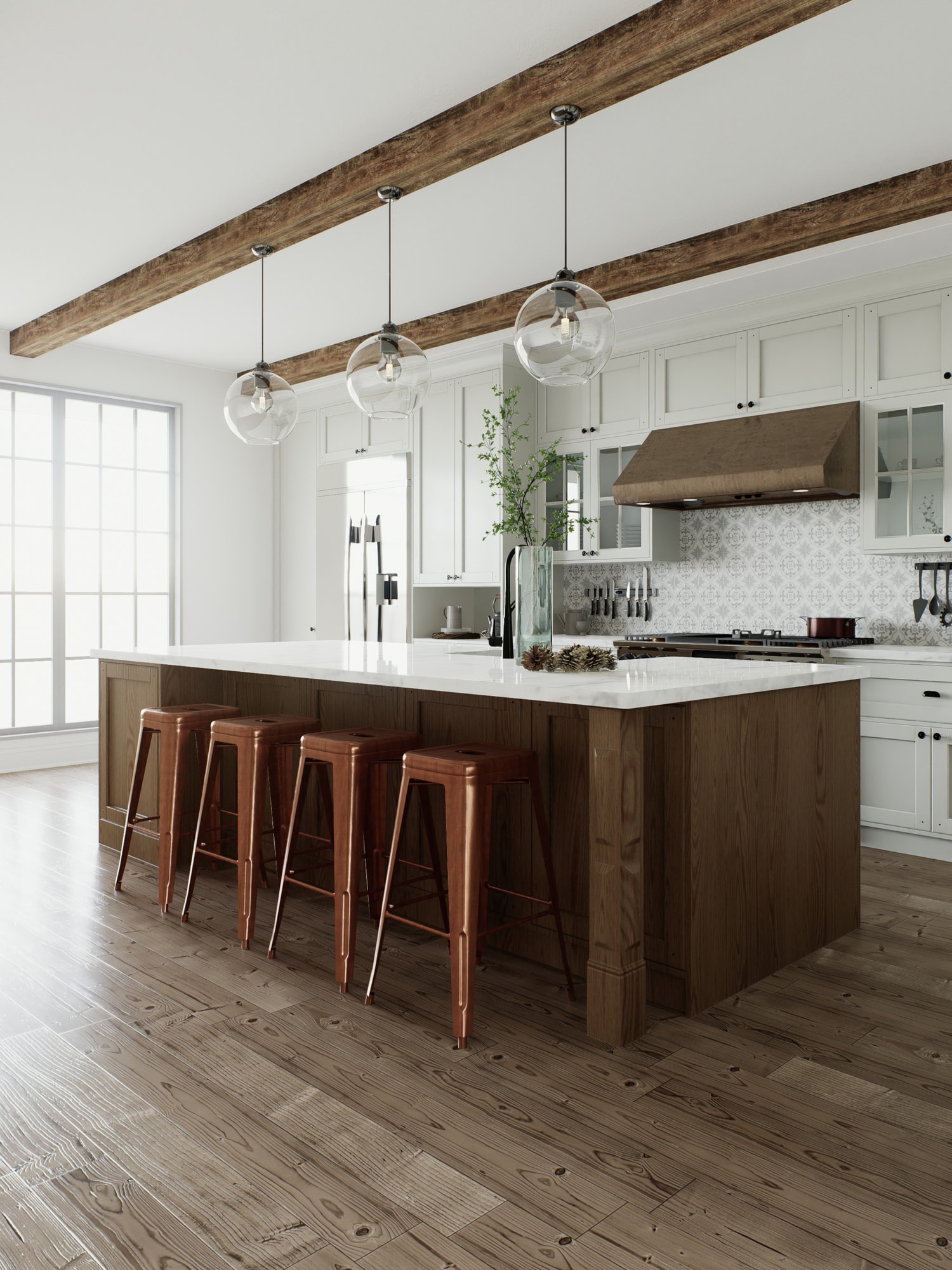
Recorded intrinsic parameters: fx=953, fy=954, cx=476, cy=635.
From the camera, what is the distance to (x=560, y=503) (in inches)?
238

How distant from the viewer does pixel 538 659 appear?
107 inches

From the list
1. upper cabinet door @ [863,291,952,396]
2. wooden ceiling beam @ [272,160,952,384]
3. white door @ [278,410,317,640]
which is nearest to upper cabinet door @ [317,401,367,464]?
white door @ [278,410,317,640]

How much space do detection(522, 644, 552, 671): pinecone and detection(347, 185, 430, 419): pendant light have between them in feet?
3.52

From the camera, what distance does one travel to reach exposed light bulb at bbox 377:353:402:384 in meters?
3.19

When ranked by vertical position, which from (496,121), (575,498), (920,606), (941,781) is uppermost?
(496,121)

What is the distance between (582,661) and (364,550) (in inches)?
167

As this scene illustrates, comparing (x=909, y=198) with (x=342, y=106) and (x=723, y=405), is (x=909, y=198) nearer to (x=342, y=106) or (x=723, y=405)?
(x=723, y=405)

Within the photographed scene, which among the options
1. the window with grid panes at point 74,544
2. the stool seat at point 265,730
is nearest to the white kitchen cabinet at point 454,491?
the window with grid panes at point 74,544

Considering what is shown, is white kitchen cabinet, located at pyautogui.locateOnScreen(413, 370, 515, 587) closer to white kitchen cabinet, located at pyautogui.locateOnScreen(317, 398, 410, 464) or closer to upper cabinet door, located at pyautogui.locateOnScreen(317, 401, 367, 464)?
white kitchen cabinet, located at pyautogui.locateOnScreen(317, 398, 410, 464)

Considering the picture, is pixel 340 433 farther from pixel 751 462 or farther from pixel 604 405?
pixel 751 462

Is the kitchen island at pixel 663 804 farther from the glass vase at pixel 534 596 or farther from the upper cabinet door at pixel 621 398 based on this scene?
the upper cabinet door at pixel 621 398

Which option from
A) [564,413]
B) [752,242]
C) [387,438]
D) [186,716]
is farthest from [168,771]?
[387,438]

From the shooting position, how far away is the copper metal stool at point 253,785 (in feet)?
9.95

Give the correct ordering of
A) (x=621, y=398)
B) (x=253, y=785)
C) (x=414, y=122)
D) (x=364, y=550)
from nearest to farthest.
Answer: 1. (x=253, y=785)
2. (x=414, y=122)
3. (x=621, y=398)
4. (x=364, y=550)
